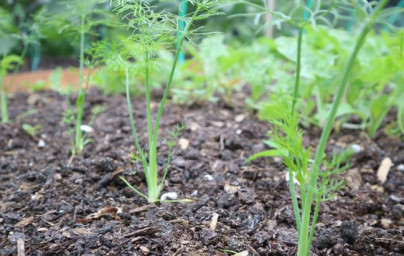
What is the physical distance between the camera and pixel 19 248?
3.41 feet

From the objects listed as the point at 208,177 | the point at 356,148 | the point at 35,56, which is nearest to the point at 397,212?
the point at 356,148

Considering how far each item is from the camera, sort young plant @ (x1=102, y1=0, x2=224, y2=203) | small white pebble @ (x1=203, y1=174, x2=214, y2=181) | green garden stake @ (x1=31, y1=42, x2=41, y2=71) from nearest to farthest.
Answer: young plant @ (x1=102, y1=0, x2=224, y2=203) < small white pebble @ (x1=203, y1=174, x2=214, y2=181) < green garden stake @ (x1=31, y1=42, x2=41, y2=71)

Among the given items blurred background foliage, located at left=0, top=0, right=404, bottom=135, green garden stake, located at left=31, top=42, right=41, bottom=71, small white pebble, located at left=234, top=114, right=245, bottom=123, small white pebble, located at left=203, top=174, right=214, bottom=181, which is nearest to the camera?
small white pebble, located at left=203, top=174, right=214, bottom=181

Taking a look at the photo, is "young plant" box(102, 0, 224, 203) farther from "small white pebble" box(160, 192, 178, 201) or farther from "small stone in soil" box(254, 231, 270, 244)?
"small stone in soil" box(254, 231, 270, 244)

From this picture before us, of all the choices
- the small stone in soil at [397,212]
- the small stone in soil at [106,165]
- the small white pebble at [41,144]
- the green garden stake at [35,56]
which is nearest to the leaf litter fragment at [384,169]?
the small stone in soil at [397,212]

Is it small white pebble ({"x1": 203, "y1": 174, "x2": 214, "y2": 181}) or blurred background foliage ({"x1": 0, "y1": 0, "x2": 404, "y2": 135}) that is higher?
blurred background foliage ({"x1": 0, "y1": 0, "x2": 404, "y2": 135})

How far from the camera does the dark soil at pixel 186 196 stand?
1085 mm

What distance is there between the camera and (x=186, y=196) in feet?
4.36

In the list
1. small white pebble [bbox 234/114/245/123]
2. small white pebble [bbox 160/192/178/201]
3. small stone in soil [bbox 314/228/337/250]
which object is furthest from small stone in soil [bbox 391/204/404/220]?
small white pebble [bbox 234/114/245/123]

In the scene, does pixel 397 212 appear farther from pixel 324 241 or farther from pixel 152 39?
pixel 152 39

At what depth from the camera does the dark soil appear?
3.56ft

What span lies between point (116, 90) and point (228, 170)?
4.11ft

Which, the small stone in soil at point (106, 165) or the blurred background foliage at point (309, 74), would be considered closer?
the small stone in soil at point (106, 165)

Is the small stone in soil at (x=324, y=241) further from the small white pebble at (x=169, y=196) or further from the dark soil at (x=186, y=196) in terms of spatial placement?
the small white pebble at (x=169, y=196)
